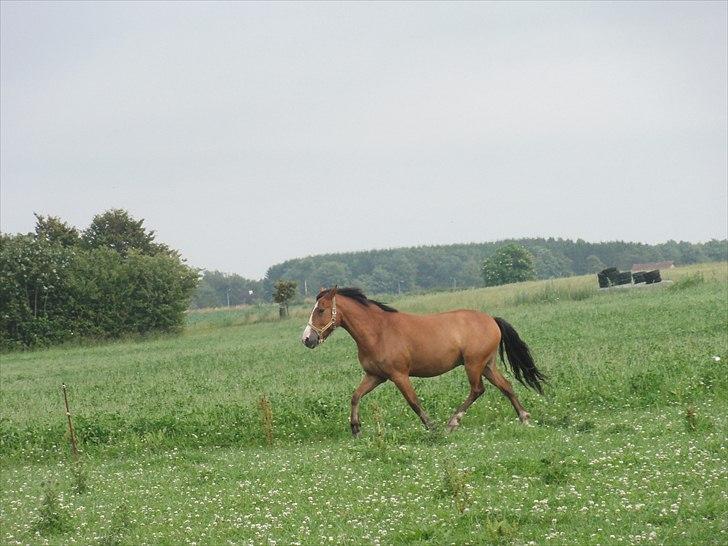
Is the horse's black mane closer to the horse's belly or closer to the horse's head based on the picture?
the horse's head

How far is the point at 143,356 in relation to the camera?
39.6 metres

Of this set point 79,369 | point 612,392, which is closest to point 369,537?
point 612,392

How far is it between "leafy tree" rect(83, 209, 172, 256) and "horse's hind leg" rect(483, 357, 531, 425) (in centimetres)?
5895

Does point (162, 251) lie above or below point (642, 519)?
above

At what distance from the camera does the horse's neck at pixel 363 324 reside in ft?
47.4

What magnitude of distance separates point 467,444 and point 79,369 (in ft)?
83.3

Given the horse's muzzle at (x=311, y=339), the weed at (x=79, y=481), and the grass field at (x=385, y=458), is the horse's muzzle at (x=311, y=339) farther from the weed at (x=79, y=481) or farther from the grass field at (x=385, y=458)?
the weed at (x=79, y=481)

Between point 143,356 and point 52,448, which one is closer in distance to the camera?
point 52,448

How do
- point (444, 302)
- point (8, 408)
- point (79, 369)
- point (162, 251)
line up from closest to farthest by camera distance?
point (8, 408) → point (79, 369) → point (444, 302) → point (162, 251)

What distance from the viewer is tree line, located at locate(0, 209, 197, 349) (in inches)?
2052

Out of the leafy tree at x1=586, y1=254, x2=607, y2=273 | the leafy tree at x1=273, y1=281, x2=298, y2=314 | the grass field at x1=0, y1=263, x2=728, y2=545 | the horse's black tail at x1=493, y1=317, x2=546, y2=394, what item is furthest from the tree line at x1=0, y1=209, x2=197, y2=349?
the leafy tree at x1=586, y1=254, x2=607, y2=273

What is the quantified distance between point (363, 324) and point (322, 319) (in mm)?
691

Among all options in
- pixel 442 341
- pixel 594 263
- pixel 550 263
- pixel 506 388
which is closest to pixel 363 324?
pixel 442 341

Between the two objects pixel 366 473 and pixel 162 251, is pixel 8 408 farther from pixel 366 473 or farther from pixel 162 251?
pixel 162 251
